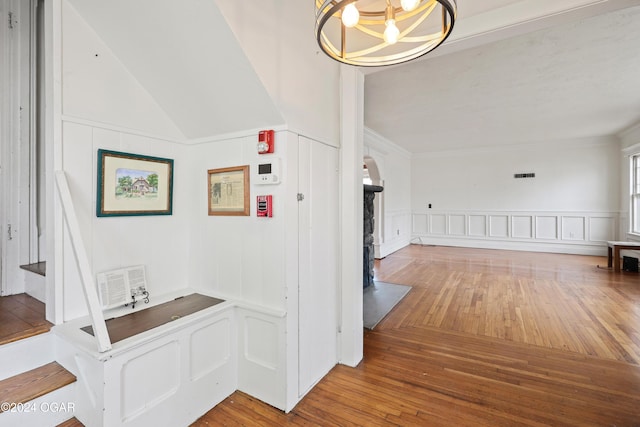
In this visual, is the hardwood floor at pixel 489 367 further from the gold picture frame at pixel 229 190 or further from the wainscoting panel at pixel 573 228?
the wainscoting panel at pixel 573 228

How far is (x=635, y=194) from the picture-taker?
5.82 m

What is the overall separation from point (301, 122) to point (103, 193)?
1.29m

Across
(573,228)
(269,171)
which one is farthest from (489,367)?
(573,228)

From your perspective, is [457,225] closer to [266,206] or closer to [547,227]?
[547,227]

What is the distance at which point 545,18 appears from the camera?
5.34 ft

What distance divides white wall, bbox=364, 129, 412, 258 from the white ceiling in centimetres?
48

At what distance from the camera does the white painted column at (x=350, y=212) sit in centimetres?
225

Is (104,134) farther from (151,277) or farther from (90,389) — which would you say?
(90,389)

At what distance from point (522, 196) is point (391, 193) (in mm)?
3414

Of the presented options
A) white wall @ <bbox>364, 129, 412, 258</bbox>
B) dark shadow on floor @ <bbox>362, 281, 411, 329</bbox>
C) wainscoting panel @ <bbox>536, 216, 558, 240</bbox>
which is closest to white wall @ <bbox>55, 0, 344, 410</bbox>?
→ dark shadow on floor @ <bbox>362, 281, 411, 329</bbox>

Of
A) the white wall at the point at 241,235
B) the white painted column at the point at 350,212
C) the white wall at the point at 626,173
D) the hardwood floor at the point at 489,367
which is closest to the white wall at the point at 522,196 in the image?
the white wall at the point at 626,173

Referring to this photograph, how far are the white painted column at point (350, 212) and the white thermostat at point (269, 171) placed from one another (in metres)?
0.71

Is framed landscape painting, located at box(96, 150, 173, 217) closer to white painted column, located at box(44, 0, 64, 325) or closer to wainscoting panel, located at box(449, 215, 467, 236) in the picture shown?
white painted column, located at box(44, 0, 64, 325)

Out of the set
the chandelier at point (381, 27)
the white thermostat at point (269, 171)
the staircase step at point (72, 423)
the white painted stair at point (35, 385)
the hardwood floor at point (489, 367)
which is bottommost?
the hardwood floor at point (489, 367)
